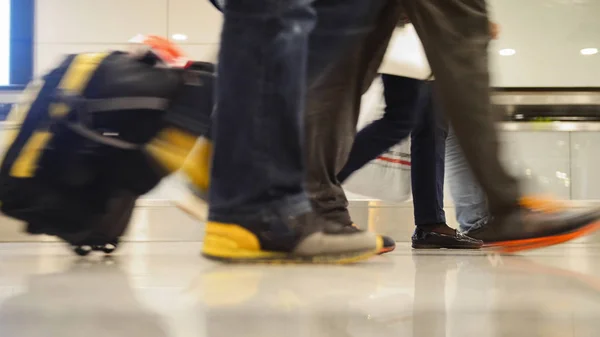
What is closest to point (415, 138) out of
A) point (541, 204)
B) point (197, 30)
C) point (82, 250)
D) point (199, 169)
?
point (541, 204)

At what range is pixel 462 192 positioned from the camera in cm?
147

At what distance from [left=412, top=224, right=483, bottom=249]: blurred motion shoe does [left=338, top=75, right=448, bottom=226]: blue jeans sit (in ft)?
0.06

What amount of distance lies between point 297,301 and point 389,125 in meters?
0.77

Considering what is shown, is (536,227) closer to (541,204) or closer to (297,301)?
(541,204)

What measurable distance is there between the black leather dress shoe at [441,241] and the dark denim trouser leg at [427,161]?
3 centimetres

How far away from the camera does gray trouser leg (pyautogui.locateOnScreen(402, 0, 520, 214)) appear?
0.76 meters

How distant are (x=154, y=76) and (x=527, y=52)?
1969 mm

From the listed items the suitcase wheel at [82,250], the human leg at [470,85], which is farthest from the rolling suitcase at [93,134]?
the human leg at [470,85]

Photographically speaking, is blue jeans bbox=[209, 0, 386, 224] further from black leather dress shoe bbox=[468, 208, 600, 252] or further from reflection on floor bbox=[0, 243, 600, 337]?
black leather dress shoe bbox=[468, 208, 600, 252]

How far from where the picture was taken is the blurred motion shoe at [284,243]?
705 mm

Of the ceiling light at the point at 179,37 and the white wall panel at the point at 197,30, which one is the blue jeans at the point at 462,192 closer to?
the white wall panel at the point at 197,30

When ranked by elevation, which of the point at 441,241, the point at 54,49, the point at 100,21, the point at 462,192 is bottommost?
the point at 441,241

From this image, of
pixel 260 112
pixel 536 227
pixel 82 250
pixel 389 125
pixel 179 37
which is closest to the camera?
pixel 260 112

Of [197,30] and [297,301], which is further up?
[197,30]
